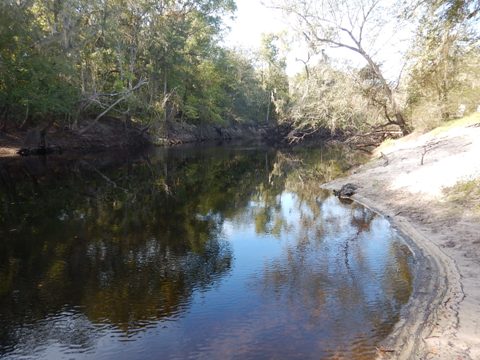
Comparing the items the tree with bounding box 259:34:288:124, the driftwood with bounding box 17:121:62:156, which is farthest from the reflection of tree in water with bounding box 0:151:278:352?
the tree with bounding box 259:34:288:124

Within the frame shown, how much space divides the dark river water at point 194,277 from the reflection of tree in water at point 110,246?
41mm

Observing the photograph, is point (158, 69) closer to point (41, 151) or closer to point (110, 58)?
point (110, 58)

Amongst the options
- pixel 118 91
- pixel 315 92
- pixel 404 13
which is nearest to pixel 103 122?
pixel 118 91

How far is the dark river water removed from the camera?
267 inches

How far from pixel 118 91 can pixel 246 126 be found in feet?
149

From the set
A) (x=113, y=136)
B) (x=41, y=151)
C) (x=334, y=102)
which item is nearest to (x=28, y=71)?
(x=41, y=151)

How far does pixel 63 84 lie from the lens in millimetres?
34469

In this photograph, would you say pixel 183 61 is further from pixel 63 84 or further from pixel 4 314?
pixel 4 314

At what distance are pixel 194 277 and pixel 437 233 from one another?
269 inches

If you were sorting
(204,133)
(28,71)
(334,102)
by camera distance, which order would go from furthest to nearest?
1. (204,133)
2. (334,102)
3. (28,71)

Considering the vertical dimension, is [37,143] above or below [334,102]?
below

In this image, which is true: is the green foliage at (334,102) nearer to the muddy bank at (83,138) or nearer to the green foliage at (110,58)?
the green foliage at (110,58)

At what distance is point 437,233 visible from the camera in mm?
11719

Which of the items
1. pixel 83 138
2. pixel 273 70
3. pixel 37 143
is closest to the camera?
pixel 37 143
